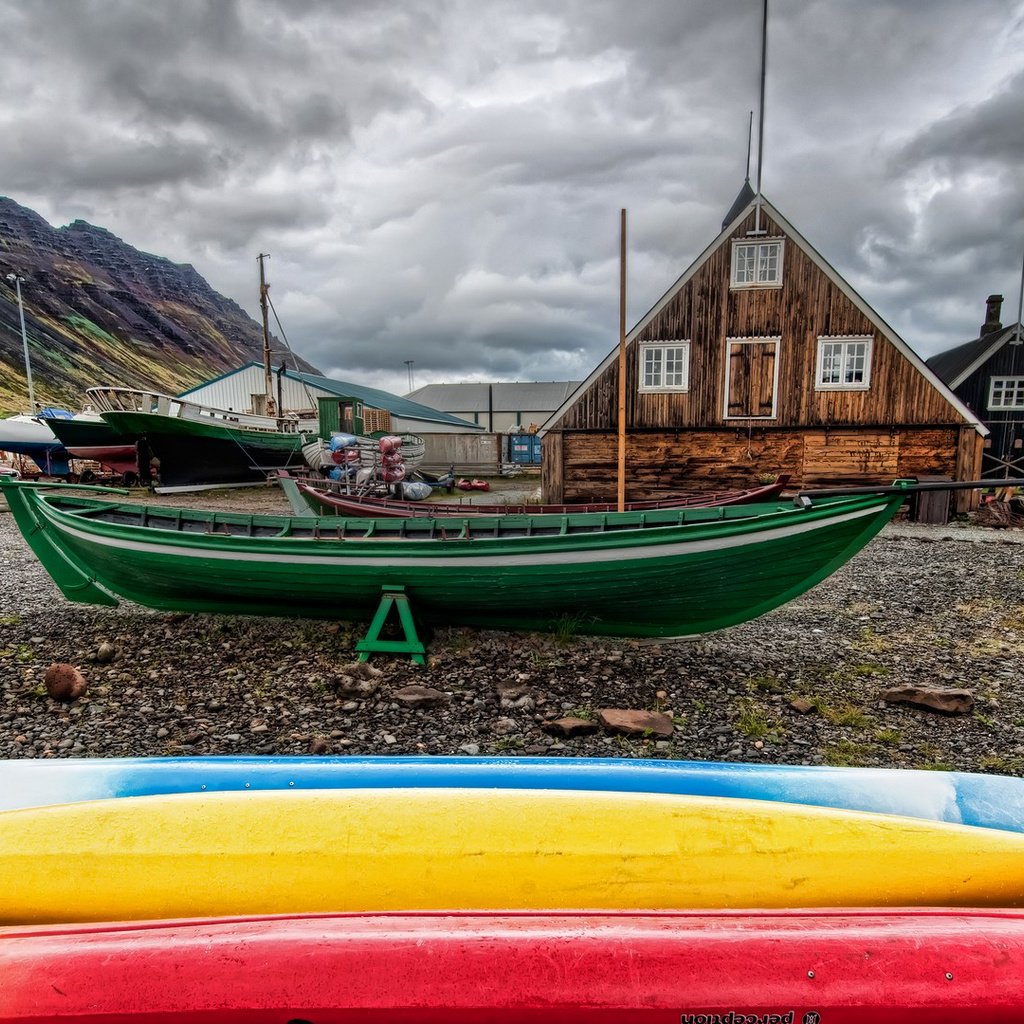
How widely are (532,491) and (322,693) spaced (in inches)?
686

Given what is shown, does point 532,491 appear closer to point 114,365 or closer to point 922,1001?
point 922,1001

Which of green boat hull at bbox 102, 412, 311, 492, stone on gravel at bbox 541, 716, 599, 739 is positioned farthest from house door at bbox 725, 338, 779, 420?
green boat hull at bbox 102, 412, 311, 492

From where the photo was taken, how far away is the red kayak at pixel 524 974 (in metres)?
1.78

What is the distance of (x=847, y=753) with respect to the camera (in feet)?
17.0

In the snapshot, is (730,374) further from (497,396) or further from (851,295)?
(497,396)

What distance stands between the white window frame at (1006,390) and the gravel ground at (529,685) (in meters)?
21.5

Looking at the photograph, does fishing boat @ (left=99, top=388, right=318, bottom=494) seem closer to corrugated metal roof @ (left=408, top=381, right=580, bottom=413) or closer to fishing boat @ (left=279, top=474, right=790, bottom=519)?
fishing boat @ (left=279, top=474, right=790, bottom=519)

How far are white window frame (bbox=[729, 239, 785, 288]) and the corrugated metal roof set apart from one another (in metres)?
43.2

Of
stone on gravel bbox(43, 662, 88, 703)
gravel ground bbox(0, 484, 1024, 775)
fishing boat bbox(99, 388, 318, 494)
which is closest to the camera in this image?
gravel ground bbox(0, 484, 1024, 775)

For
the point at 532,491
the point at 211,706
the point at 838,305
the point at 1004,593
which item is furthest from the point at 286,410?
the point at 1004,593

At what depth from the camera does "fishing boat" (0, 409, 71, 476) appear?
91.6ft

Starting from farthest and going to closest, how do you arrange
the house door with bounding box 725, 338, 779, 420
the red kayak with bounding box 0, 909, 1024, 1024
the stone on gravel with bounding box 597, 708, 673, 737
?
1. the house door with bounding box 725, 338, 779, 420
2. the stone on gravel with bounding box 597, 708, 673, 737
3. the red kayak with bounding box 0, 909, 1024, 1024

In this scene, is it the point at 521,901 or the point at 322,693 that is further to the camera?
the point at 322,693

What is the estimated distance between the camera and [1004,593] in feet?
32.0
